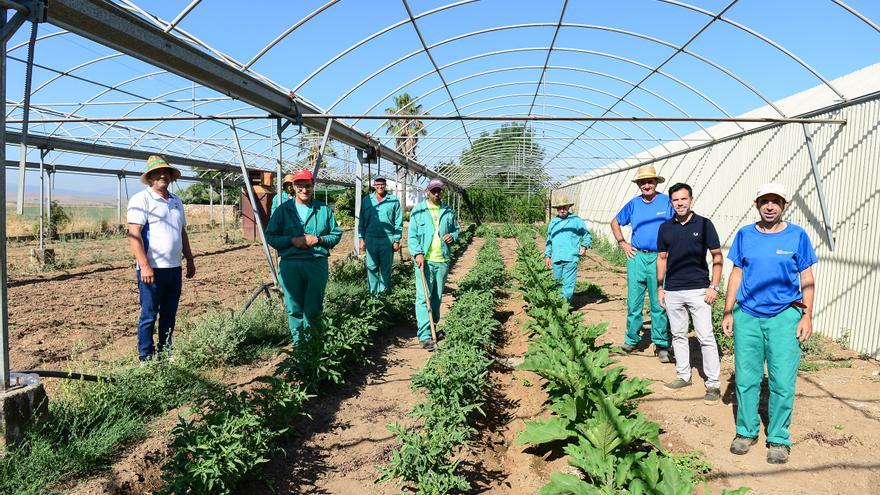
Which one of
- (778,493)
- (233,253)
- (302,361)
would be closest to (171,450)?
(302,361)

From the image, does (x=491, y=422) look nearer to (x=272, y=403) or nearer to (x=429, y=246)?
(x=272, y=403)


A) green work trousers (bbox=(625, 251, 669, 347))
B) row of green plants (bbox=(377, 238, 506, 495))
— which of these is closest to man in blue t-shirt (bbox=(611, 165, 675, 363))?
green work trousers (bbox=(625, 251, 669, 347))

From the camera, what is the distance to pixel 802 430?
154 inches

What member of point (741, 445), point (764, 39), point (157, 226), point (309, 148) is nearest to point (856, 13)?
point (764, 39)

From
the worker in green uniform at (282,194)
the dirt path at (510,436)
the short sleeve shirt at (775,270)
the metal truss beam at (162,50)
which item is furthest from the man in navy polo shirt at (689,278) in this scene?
the metal truss beam at (162,50)

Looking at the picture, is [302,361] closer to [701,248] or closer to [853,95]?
[701,248]

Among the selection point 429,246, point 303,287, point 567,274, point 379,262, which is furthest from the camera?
point 379,262

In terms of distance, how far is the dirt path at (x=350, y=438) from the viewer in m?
3.22

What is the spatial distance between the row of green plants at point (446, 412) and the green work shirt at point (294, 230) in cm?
153

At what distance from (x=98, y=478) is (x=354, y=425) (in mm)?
1696

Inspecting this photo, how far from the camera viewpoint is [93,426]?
3373 mm

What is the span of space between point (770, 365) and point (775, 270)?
62cm

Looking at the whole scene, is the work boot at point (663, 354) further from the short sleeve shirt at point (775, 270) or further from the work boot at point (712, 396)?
the short sleeve shirt at point (775, 270)

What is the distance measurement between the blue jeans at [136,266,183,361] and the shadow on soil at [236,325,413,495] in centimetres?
136
